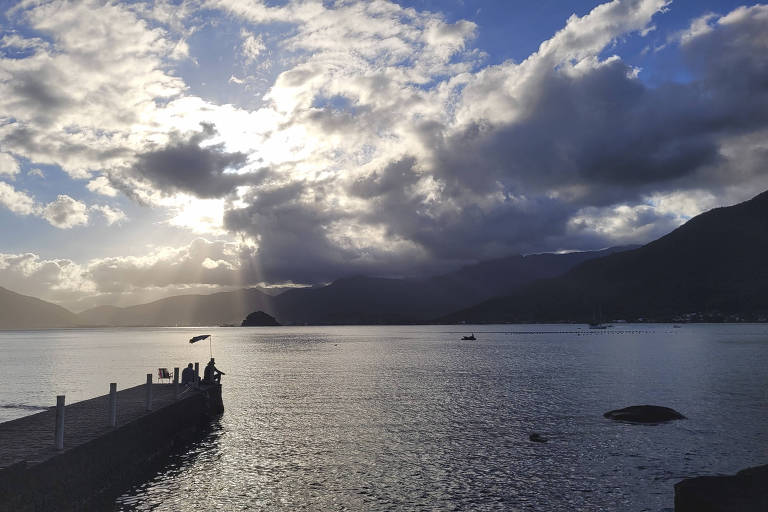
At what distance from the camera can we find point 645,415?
4409 cm

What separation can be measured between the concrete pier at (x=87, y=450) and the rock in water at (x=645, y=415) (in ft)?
112

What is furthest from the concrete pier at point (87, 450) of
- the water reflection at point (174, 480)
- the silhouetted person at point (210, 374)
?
the silhouetted person at point (210, 374)

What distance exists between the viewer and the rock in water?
43.6 meters

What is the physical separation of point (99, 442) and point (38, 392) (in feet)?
167

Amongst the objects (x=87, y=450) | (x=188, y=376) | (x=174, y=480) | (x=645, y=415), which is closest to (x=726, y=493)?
(x=174, y=480)

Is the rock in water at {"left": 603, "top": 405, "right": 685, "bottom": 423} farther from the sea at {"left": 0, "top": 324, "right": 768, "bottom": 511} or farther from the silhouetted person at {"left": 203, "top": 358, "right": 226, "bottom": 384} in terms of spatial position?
the silhouetted person at {"left": 203, "top": 358, "right": 226, "bottom": 384}

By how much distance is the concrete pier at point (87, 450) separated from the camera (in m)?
19.5

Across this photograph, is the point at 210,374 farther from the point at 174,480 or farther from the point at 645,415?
the point at 645,415

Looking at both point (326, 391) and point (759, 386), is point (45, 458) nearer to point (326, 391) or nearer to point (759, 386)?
point (326, 391)

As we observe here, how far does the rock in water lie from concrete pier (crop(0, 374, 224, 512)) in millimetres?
34094

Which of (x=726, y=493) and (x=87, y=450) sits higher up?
(x=87, y=450)

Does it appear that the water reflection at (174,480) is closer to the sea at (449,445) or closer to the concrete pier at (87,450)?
the sea at (449,445)

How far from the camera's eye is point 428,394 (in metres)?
62.3

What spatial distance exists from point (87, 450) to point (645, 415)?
40403 mm
